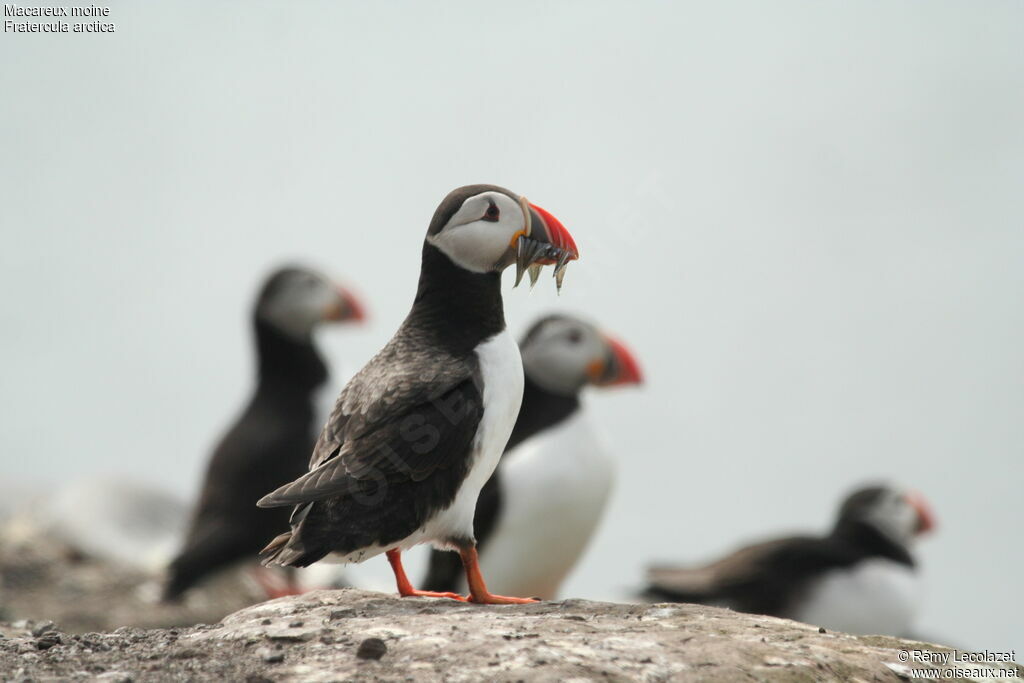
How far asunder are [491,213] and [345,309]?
6436 millimetres

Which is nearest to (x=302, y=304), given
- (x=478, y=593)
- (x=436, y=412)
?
(x=478, y=593)

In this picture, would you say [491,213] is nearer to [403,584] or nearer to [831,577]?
[403,584]

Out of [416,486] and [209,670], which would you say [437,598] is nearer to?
[416,486]

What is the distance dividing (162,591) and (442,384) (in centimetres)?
660

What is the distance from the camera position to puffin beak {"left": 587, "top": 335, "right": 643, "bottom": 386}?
31.5 feet

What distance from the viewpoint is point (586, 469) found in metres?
9.09

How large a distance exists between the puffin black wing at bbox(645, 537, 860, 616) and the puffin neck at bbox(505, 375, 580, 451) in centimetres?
162

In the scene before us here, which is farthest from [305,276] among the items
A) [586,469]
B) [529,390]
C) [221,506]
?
[586,469]

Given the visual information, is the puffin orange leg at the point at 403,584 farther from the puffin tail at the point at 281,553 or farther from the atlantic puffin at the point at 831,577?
the atlantic puffin at the point at 831,577

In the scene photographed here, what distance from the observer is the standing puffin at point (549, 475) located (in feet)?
28.7

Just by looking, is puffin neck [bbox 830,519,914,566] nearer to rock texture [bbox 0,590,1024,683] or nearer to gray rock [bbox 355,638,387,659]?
rock texture [bbox 0,590,1024,683]

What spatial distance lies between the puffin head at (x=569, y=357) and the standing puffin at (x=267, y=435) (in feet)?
7.38

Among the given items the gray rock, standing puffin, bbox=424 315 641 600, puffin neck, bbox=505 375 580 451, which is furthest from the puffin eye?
puffin neck, bbox=505 375 580 451

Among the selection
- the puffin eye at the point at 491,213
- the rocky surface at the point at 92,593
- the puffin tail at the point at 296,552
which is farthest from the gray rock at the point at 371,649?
the rocky surface at the point at 92,593
